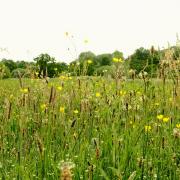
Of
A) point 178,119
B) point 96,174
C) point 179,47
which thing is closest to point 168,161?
point 96,174

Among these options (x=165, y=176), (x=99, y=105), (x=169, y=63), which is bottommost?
(x=165, y=176)

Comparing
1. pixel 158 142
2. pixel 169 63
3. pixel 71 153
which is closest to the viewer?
pixel 71 153

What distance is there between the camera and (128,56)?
4164 mm

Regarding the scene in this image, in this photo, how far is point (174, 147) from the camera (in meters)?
2.72

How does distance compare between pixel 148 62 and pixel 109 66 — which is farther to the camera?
pixel 109 66

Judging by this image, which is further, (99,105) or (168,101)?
(99,105)

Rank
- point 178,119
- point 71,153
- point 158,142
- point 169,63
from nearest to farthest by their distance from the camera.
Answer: point 71,153
point 158,142
point 169,63
point 178,119

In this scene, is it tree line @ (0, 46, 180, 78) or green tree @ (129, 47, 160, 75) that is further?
tree line @ (0, 46, 180, 78)

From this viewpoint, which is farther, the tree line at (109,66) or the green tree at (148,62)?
the tree line at (109,66)

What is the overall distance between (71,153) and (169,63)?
1.10m

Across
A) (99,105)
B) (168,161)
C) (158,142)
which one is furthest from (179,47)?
(168,161)

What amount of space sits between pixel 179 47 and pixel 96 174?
186 centimetres

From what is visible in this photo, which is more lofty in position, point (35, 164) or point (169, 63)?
point (169, 63)

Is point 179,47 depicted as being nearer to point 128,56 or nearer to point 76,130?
point 128,56
